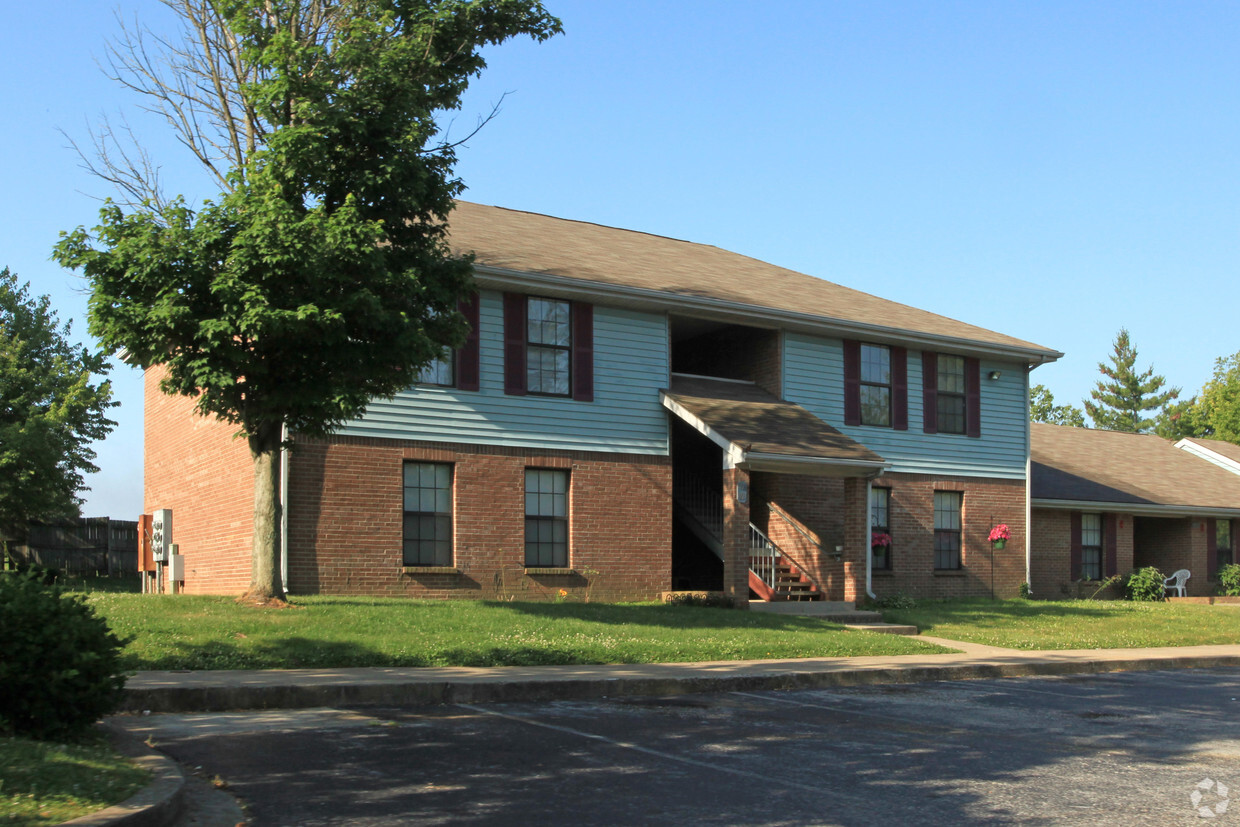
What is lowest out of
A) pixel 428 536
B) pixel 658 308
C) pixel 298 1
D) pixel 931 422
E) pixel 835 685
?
pixel 835 685

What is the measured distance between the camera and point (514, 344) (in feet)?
65.6

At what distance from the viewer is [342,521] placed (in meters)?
18.1

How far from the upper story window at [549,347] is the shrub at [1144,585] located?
1696 centimetres

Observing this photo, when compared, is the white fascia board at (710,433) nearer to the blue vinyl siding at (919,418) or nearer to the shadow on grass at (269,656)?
the blue vinyl siding at (919,418)

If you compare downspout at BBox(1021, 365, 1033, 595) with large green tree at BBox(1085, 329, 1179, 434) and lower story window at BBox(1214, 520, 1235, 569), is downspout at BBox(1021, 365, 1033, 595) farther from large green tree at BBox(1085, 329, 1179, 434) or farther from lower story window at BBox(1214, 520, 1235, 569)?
large green tree at BBox(1085, 329, 1179, 434)

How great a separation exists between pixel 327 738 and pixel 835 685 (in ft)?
22.4

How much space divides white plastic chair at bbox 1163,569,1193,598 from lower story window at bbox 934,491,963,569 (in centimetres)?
842

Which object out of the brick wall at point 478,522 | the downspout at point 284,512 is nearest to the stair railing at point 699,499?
the brick wall at point 478,522

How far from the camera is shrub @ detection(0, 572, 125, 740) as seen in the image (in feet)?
23.3

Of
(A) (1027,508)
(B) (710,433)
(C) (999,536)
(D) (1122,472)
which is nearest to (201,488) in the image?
(B) (710,433)

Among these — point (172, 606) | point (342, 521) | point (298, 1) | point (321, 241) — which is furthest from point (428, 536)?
point (298, 1)

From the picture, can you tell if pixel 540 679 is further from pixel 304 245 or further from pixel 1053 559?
pixel 1053 559

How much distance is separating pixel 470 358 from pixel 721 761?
12.3 meters

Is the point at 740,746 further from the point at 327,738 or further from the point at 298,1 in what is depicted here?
the point at 298,1
